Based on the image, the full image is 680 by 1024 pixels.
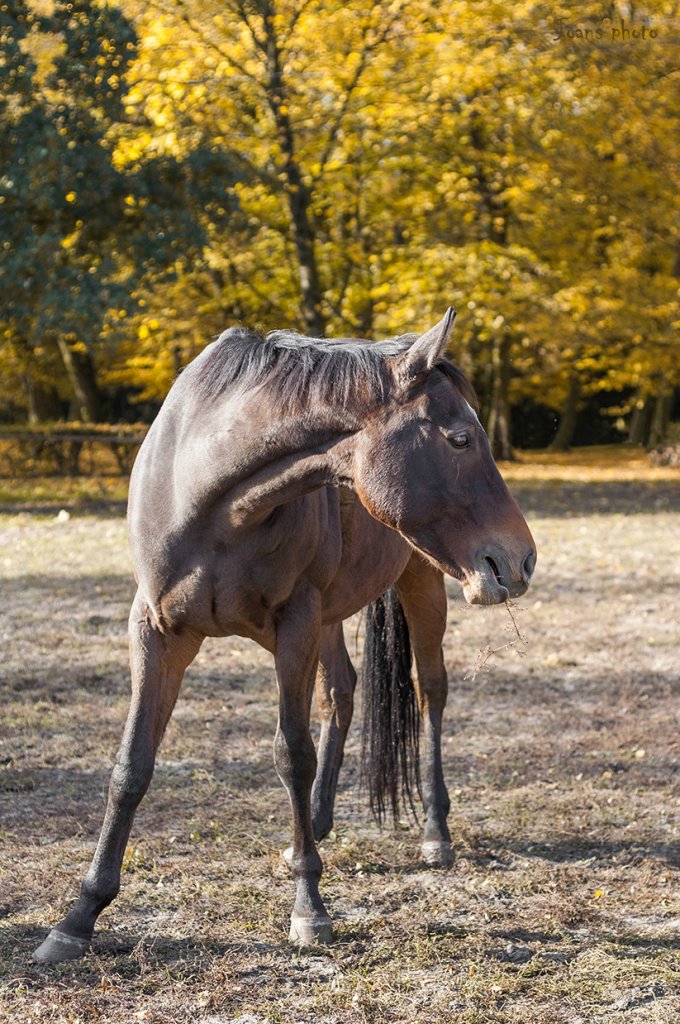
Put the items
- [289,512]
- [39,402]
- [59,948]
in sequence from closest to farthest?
[59,948]
[289,512]
[39,402]

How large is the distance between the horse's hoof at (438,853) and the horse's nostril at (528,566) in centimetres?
171

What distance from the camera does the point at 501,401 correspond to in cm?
2591

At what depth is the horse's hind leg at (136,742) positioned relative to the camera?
3.70 m

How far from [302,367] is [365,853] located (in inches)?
86.9

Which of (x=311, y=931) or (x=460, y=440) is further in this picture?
(x=311, y=931)

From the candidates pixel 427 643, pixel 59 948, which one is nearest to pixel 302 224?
pixel 427 643

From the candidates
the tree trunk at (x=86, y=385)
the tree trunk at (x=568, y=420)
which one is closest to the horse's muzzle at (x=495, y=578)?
the tree trunk at (x=86, y=385)

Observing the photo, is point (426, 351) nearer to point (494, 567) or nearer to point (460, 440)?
point (460, 440)

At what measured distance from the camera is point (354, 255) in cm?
2088

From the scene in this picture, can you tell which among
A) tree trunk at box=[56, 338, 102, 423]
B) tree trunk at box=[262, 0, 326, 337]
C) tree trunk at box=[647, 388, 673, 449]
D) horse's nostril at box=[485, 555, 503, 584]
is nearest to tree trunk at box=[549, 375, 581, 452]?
tree trunk at box=[647, 388, 673, 449]

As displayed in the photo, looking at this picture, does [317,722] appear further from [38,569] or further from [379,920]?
[38,569]

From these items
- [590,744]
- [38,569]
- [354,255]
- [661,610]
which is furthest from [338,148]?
[590,744]

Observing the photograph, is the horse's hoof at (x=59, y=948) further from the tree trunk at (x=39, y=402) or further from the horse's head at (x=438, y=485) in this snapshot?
the tree trunk at (x=39, y=402)

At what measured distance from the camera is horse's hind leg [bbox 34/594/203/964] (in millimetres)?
3703
